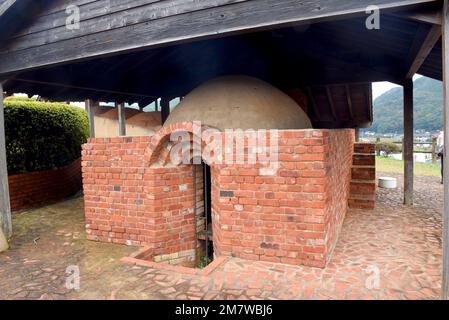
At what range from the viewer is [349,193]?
7.15 metres

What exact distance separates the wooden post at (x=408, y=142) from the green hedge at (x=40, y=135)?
923 cm

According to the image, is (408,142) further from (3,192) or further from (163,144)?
(3,192)

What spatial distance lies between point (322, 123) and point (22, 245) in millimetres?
9771

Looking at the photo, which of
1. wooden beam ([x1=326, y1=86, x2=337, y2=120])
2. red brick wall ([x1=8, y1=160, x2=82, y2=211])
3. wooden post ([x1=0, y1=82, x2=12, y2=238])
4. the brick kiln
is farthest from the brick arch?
wooden beam ([x1=326, y1=86, x2=337, y2=120])

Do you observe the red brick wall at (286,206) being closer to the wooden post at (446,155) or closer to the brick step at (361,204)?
the wooden post at (446,155)

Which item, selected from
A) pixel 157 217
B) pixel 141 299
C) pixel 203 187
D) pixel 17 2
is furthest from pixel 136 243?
pixel 17 2

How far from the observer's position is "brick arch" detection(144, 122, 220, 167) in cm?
448

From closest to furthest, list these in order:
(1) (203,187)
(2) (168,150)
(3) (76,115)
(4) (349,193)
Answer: (2) (168,150) < (1) (203,187) < (4) (349,193) < (3) (76,115)

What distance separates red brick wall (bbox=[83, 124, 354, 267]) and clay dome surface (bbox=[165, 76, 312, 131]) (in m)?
1.12

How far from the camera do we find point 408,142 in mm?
7445

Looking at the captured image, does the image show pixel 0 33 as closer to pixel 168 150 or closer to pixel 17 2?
pixel 17 2

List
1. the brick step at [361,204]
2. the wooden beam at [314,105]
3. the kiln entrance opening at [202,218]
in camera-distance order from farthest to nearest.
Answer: the wooden beam at [314,105] < the brick step at [361,204] < the kiln entrance opening at [202,218]

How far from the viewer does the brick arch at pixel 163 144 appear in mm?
4484

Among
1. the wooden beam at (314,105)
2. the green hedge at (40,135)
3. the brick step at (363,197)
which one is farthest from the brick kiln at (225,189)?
the green hedge at (40,135)
